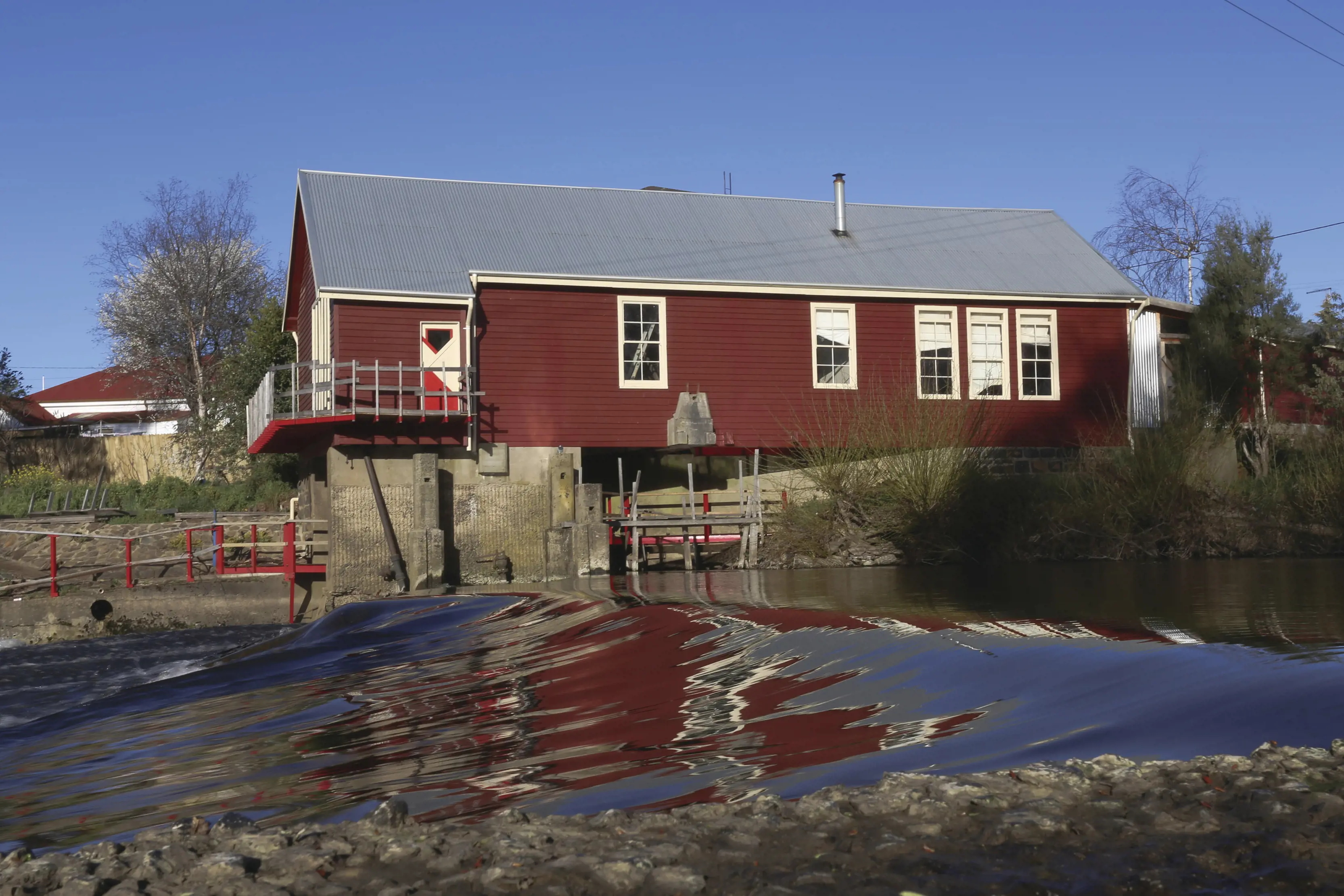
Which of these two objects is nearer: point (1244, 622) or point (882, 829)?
point (882, 829)

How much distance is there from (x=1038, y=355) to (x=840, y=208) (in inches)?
201

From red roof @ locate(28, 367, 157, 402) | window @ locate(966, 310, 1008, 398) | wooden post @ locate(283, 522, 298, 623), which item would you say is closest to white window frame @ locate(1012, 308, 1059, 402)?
window @ locate(966, 310, 1008, 398)

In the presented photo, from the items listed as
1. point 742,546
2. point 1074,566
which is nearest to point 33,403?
point 742,546

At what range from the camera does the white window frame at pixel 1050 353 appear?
2423cm

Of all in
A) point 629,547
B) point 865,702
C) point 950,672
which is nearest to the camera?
point 865,702

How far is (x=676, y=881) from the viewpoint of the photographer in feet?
10.6

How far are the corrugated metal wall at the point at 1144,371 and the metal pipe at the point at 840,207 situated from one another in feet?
19.6

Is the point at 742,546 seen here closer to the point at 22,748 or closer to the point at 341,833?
the point at 22,748

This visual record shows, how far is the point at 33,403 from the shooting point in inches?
2373

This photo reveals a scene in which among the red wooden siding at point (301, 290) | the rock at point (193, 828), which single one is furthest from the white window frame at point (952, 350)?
the rock at point (193, 828)

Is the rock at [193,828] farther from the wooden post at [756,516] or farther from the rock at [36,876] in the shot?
the wooden post at [756,516]

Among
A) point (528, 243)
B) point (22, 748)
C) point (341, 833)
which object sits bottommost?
point (22, 748)

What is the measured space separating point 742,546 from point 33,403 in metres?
51.0

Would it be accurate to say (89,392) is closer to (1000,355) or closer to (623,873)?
(1000,355)
